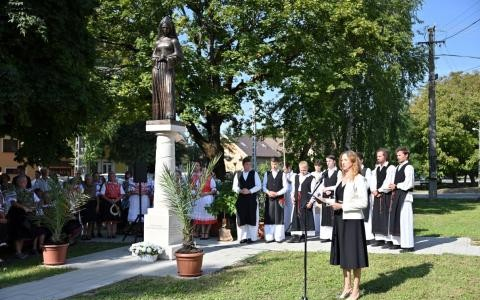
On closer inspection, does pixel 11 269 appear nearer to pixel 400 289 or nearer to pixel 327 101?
pixel 400 289

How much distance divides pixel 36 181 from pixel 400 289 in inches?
405

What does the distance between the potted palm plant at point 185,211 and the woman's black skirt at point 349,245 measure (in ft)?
7.94

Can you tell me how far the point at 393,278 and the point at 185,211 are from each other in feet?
11.6

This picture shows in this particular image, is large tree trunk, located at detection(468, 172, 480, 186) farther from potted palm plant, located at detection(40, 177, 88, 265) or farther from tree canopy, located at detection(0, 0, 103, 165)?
potted palm plant, located at detection(40, 177, 88, 265)

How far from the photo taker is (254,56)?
18.1 m

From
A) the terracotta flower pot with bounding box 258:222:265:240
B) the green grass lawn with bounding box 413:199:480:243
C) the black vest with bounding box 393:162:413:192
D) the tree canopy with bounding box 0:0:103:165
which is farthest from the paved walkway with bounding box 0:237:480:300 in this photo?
the tree canopy with bounding box 0:0:103:165

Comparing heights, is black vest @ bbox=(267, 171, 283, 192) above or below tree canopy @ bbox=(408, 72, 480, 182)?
below

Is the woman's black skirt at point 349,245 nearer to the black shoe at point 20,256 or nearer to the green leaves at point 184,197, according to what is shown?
the green leaves at point 184,197

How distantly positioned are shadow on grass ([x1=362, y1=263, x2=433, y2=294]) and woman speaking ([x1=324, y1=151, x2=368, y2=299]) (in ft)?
1.71

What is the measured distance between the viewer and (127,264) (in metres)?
9.94

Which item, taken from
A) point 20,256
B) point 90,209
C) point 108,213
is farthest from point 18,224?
point 108,213

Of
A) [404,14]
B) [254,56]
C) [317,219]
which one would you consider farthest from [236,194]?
[404,14]

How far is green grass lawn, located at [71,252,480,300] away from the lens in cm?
732

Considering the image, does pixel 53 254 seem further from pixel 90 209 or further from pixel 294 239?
pixel 294 239
